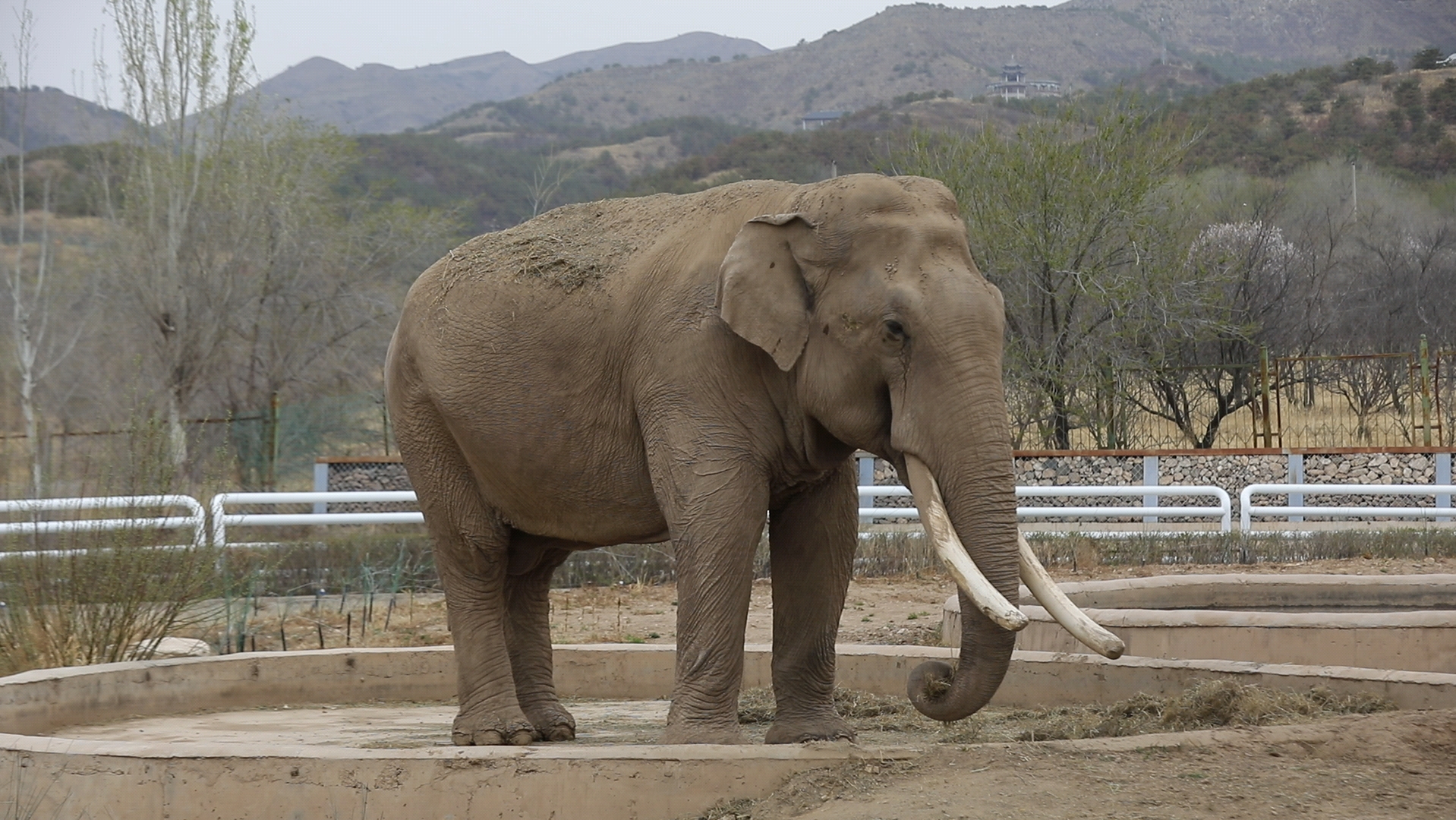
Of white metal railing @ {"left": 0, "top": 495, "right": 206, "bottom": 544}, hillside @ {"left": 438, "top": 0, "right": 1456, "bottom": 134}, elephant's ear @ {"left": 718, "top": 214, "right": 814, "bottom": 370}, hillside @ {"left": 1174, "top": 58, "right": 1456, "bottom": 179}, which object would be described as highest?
hillside @ {"left": 438, "top": 0, "right": 1456, "bottom": 134}

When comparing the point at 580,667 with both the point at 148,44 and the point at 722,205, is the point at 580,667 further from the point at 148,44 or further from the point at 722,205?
the point at 148,44

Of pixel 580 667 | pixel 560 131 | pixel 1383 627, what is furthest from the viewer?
pixel 560 131

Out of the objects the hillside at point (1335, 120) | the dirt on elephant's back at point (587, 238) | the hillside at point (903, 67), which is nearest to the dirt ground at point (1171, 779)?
the dirt on elephant's back at point (587, 238)

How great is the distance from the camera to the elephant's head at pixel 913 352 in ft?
19.4

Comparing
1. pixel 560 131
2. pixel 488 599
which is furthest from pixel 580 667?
pixel 560 131

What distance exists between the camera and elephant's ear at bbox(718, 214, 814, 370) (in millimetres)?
6340

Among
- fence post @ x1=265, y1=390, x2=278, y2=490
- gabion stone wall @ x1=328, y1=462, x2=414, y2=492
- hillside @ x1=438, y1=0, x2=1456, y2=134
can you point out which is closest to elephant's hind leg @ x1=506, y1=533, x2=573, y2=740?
gabion stone wall @ x1=328, y1=462, x2=414, y2=492

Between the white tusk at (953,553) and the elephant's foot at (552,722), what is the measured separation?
2.80m

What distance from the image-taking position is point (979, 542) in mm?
5934

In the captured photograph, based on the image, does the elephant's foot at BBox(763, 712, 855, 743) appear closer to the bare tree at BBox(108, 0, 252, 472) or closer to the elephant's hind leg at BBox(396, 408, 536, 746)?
the elephant's hind leg at BBox(396, 408, 536, 746)

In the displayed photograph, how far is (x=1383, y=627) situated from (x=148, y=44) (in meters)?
25.3

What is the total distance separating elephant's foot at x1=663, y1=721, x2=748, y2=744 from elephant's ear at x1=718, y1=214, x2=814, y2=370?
1.49 m

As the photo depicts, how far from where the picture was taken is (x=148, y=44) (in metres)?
28.8

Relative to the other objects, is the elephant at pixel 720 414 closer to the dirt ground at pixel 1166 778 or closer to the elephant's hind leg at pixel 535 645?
the elephant's hind leg at pixel 535 645
